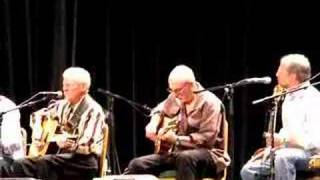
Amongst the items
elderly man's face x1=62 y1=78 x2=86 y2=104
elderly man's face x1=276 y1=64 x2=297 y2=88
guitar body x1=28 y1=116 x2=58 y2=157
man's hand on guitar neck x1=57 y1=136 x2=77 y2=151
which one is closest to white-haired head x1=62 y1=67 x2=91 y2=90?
elderly man's face x1=62 y1=78 x2=86 y2=104

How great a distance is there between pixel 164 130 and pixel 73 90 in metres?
0.82

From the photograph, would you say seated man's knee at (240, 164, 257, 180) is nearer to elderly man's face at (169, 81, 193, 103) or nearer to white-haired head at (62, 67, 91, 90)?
elderly man's face at (169, 81, 193, 103)

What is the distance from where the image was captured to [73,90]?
6500mm

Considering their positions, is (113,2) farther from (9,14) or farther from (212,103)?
(212,103)

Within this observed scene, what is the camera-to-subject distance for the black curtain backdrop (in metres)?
7.90

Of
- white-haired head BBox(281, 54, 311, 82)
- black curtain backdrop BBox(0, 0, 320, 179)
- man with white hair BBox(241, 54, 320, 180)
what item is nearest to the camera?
man with white hair BBox(241, 54, 320, 180)

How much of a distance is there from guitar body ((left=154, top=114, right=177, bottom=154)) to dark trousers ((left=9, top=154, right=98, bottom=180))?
53 centimetres

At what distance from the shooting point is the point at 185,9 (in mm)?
8109

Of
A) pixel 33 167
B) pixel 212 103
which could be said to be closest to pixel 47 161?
pixel 33 167

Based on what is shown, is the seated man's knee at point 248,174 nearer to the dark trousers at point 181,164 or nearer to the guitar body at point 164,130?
the dark trousers at point 181,164

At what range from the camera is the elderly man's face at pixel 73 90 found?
649 cm

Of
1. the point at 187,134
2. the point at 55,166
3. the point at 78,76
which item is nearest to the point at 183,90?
the point at 187,134

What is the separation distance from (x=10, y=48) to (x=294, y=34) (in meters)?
2.83

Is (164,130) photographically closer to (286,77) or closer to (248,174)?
(248,174)
